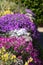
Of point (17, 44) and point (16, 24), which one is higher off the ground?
point (17, 44)

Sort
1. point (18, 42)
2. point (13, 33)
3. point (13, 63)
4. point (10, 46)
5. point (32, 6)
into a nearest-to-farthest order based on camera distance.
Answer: point (13, 63), point (10, 46), point (18, 42), point (13, 33), point (32, 6)

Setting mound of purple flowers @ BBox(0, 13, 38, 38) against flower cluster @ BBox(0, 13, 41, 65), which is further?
mound of purple flowers @ BBox(0, 13, 38, 38)

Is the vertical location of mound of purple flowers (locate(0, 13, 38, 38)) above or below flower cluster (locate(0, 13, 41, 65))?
below

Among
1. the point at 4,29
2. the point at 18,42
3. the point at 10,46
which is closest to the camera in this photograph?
the point at 10,46

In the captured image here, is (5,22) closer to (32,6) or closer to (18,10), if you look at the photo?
(18,10)

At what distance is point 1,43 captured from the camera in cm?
387

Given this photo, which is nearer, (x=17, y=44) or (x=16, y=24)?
(x=17, y=44)

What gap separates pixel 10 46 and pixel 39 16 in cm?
1189

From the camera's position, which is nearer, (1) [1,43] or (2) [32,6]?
(1) [1,43]

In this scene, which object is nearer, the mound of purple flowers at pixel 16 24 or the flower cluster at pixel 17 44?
the flower cluster at pixel 17 44

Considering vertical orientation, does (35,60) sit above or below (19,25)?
above

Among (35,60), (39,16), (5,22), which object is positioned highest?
(35,60)

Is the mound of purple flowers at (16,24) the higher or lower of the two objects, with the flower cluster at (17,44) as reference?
lower

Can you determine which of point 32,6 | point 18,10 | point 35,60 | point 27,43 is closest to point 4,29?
point 27,43
